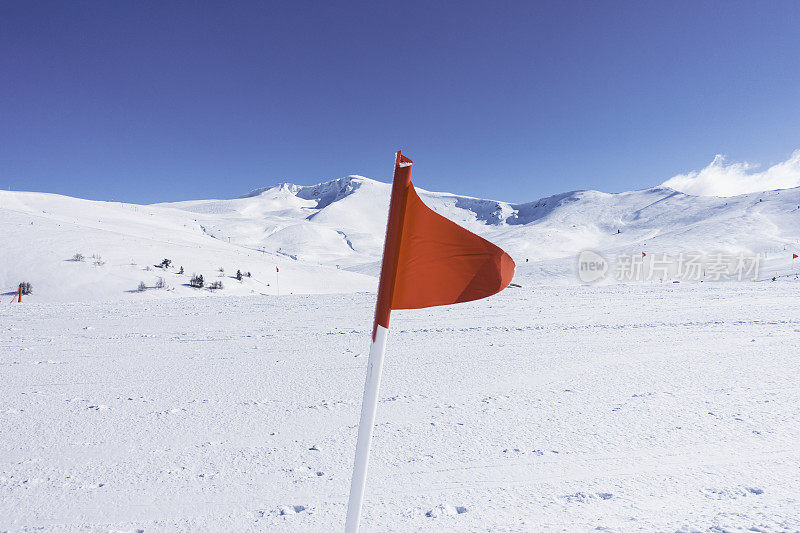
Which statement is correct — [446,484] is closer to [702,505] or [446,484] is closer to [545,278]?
[702,505]

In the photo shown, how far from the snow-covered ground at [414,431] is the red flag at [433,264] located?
154 cm

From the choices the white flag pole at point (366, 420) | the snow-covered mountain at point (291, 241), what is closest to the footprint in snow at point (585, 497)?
the white flag pole at point (366, 420)

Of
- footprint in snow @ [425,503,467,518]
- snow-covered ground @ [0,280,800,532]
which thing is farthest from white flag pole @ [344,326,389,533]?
footprint in snow @ [425,503,467,518]

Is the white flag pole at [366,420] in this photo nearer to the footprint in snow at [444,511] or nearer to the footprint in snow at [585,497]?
the footprint in snow at [444,511]

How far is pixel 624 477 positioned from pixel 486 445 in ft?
3.16

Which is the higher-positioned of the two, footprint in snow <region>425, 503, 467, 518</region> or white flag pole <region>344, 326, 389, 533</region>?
white flag pole <region>344, 326, 389, 533</region>

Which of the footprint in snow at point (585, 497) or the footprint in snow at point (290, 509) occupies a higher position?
the footprint in snow at point (585, 497)

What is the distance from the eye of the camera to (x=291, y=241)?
64.2m

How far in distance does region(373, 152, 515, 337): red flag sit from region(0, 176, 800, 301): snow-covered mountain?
15909 millimetres

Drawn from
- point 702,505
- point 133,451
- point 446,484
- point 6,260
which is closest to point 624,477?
point 702,505

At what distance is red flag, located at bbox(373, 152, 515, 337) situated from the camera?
1.50 m

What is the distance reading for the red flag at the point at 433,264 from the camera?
1.50 meters

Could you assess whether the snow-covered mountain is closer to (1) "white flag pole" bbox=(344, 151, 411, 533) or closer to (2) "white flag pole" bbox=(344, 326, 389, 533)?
(2) "white flag pole" bbox=(344, 326, 389, 533)

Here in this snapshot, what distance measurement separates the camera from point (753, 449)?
2.95 metres
